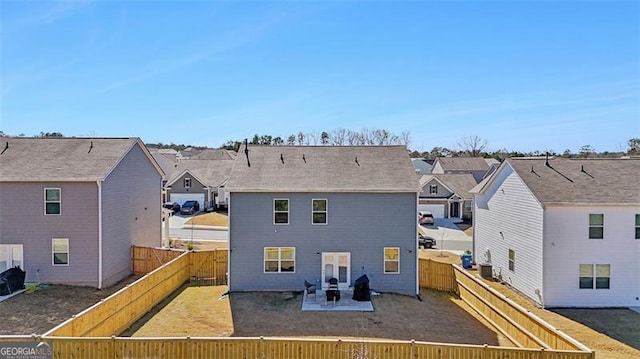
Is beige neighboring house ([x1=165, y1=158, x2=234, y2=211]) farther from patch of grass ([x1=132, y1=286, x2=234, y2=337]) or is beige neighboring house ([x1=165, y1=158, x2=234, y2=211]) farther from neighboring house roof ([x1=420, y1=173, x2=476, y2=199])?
patch of grass ([x1=132, y1=286, x2=234, y2=337])

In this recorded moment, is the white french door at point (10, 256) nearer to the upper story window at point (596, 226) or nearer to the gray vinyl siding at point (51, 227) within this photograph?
the gray vinyl siding at point (51, 227)

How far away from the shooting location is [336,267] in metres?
20.1

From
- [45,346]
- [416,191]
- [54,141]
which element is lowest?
[45,346]

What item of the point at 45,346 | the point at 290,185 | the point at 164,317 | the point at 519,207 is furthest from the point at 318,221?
the point at 45,346

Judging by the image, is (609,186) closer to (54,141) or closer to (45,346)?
(45,346)

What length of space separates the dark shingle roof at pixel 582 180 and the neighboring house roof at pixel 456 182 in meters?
24.0

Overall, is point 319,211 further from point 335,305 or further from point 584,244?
point 584,244

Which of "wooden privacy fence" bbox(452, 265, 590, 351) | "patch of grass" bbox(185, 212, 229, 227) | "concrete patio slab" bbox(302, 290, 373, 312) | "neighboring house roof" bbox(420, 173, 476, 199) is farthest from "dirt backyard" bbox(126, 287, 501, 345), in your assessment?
"neighboring house roof" bbox(420, 173, 476, 199)

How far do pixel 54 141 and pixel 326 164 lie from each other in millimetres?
14188

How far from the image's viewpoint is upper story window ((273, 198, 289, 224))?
20219 millimetres

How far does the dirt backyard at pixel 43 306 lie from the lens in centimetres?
1530

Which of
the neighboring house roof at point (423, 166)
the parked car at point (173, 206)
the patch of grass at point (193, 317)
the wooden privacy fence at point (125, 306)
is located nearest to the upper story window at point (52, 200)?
the wooden privacy fence at point (125, 306)

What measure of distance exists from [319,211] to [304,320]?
5.39 meters

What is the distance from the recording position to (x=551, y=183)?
66.0ft
